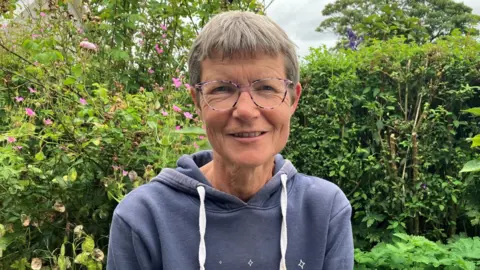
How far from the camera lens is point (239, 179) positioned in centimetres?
147

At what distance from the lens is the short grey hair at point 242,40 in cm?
127

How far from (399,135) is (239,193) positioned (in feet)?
7.82

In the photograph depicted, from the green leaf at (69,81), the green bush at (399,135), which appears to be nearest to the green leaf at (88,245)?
the green leaf at (69,81)

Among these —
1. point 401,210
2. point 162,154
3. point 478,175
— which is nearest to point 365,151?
point 401,210

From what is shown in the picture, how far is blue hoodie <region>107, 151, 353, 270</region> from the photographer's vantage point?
1.41m

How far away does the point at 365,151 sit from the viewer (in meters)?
3.43

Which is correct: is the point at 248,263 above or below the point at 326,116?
below

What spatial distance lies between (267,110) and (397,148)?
247 cm

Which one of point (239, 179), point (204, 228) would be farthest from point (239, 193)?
point (204, 228)

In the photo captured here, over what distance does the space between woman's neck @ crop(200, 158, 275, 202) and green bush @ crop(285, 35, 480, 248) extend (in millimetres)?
2090

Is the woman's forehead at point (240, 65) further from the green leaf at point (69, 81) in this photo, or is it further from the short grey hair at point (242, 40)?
the green leaf at point (69, 81)

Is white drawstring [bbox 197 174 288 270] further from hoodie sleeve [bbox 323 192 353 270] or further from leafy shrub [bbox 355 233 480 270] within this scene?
leafy shrub [bbox 355 233 480 270]

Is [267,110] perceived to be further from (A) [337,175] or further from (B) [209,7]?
(B) [209,7]

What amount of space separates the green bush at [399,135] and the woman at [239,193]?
2016mm
